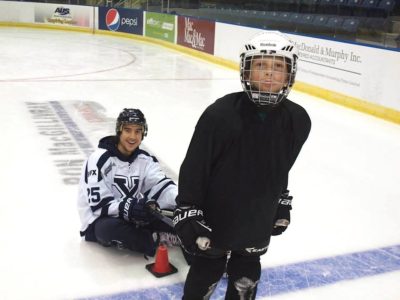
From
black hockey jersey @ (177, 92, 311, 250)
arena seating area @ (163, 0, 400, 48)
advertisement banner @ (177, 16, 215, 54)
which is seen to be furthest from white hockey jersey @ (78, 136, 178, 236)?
advertisement banner @ (177, 16, 215, 54)

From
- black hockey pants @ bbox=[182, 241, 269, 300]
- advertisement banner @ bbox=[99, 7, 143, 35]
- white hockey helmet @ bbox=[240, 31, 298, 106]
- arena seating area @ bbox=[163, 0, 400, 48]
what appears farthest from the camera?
advertisement banner @ bbox=[99, 7, 143, 35]

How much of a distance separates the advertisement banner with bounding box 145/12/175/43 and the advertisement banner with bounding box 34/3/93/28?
8.42ft

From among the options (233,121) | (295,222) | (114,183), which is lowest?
(295,222)

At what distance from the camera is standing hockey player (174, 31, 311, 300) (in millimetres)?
1407

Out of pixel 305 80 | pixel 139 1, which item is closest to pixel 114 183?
pixel 305 80

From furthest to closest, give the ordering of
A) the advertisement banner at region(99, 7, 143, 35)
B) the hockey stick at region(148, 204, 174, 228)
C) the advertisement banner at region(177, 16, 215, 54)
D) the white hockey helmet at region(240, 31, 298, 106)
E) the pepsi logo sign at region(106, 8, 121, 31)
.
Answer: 1. the pepsi logo sign at region(106, 8, 121, 31)
2. the advertisement banner at region(99, 7, 143, 35)
3. the advertisement banner at region(177, 16, 215, 54)
4. the hockey stick at region(148, 204, 174, 228)
5. the white hockey helmet at region(240, 31, 298, 106)

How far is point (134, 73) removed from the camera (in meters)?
8.50

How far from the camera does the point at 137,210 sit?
2.31 metres

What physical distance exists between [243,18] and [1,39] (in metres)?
5.91

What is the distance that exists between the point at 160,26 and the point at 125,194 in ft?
35.7

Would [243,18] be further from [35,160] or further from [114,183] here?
[114,183]

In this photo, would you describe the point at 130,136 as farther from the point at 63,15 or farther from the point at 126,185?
the point at 63,15

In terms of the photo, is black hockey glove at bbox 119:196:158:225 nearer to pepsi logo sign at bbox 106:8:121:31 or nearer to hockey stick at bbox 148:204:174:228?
hockey stick at bbox 148:204:174:228

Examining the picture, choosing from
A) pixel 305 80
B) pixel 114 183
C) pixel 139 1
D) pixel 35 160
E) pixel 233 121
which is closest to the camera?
pixel 233 121
